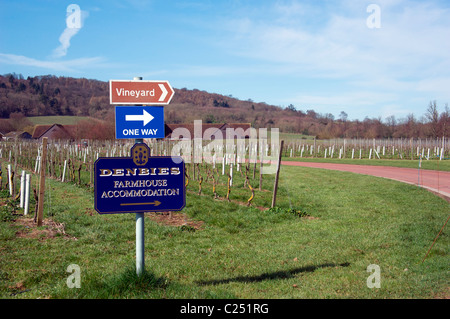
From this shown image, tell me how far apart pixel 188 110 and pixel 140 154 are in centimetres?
4289

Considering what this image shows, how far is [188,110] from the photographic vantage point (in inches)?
1833

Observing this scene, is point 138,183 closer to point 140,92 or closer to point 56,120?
point 140,92

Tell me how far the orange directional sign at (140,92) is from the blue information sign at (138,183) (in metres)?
0.57

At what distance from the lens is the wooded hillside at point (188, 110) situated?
42.2 metres

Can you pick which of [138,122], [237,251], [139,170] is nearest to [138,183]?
[139,170]

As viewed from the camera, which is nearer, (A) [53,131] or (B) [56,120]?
(A) [53,131]

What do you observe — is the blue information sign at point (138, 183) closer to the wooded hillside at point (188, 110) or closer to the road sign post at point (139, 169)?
the road sign post at point (139, 169)

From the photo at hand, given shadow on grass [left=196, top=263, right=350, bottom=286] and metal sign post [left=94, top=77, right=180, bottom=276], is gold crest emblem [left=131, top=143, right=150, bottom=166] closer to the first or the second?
metal sign post [left=94, top=77, right=180, bottom=276]

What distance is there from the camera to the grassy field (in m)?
4.30

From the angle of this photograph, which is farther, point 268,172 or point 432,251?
point 268,172

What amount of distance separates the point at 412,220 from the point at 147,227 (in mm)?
6014
